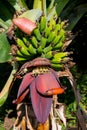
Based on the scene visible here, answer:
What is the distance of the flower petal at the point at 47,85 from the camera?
201 centimetres

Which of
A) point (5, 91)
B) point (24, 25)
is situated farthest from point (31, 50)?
point (5, 91)

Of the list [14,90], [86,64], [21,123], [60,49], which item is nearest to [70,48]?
[86,64]

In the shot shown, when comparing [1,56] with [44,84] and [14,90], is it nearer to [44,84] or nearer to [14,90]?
[44,84]

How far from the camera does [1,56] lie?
2.34 m

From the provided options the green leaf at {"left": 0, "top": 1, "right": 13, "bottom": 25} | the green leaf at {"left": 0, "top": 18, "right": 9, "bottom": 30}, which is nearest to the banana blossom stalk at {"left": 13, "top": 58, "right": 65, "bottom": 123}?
the green leaf at {"left": 0, "top": 18, "right": 9, "bottom": 30}

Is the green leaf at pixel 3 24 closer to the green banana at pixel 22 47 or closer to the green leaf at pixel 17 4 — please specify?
the green leaf at pixel 17 4

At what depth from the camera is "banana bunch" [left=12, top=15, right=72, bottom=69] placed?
2.27m

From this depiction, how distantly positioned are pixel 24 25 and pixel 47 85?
1.13ft

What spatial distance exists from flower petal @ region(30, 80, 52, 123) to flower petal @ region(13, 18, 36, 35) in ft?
1.06

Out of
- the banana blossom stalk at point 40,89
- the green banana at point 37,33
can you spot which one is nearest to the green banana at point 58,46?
the green banana at point 37,33

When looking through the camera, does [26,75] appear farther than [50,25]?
No

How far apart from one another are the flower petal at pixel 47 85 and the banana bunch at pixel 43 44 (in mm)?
208

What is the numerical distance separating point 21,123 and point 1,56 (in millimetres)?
374

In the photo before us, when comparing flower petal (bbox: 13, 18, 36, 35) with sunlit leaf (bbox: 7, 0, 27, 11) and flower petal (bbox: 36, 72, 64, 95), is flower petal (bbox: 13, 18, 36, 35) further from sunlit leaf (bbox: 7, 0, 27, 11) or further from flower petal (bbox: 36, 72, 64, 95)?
sunlit leaf (bbox: 7, 0, 27, 11)
